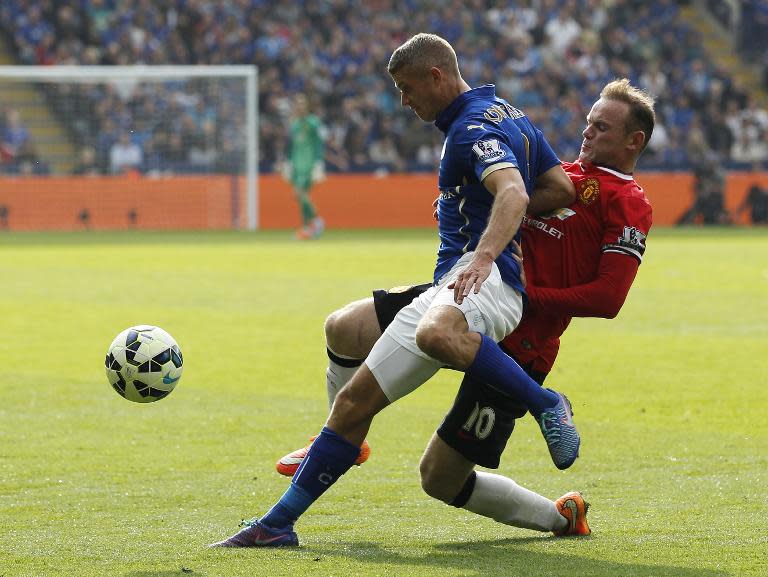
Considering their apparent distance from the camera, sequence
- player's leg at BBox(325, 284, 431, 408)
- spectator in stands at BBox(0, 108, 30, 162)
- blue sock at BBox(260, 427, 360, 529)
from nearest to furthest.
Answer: blue sock at BBox(260, 427, 360, 529), player's leg at BBox(325, 284, 431, 408), spectator in stands at BBox(0, 108, 30, 162)

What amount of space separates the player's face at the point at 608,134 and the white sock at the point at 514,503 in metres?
1.41

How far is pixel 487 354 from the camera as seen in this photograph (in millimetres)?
5273

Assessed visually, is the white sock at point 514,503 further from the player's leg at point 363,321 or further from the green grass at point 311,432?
the player's leg at point 363,321

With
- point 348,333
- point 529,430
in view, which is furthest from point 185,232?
point 348,333

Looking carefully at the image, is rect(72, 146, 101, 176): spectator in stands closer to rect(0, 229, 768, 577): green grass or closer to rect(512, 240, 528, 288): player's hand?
rect(0, 229, 768, 577): green grass

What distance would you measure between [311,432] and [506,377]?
316 cm

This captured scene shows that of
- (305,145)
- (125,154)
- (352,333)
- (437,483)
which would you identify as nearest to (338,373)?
(352,333)

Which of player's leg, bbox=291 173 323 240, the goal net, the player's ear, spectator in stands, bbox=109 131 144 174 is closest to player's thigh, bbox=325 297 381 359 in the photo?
the player's ear

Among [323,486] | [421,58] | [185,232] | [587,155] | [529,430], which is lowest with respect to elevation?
[185,232]

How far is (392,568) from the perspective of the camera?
5.13 m

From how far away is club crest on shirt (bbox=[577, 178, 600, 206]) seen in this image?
580 centimetres

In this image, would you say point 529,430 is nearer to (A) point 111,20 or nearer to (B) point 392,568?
(B) point 392,568

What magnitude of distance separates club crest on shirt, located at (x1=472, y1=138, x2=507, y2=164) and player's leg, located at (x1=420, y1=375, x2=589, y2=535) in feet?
2.95

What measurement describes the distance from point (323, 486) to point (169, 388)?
1.41 m
